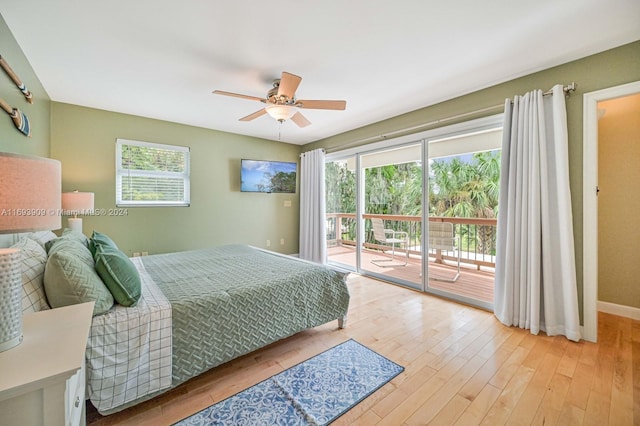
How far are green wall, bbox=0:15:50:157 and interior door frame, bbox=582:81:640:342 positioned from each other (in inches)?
177

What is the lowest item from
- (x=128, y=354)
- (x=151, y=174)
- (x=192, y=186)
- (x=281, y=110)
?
(x=128, y=354)

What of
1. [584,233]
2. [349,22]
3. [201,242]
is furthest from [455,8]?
[201,242]

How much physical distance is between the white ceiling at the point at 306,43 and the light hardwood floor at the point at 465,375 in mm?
2474

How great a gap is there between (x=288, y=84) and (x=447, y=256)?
3.44 metres

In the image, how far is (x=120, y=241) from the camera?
3.68 metres

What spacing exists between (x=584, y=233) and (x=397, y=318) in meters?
1.81

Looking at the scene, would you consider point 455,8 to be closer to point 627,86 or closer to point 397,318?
point 627,86

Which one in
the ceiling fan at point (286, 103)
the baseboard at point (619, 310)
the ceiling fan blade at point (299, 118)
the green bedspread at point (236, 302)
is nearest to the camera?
the green bedspread at point (236, 302)

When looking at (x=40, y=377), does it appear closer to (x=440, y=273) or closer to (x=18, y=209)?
(x=18, y=209)

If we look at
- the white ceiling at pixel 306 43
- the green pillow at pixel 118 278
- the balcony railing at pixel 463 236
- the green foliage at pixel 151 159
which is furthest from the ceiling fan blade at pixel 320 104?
the green foliage at pixel 151 159

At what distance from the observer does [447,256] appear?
163 inches

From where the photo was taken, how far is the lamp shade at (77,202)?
2885 millimetres

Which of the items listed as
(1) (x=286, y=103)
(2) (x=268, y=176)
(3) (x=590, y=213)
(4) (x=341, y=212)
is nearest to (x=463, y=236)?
(3) (x=590, y=213)

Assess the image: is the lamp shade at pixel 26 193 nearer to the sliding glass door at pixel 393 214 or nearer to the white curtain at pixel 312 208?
the sliding glass door at pixel 393 214
